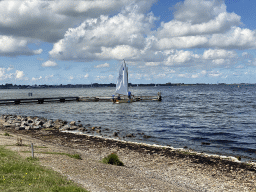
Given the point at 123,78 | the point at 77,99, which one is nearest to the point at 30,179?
the point at 123,78

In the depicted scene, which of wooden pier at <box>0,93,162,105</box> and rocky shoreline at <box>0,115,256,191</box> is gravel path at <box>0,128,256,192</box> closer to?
rocky shoreline at <box>0,115,256,191</box>

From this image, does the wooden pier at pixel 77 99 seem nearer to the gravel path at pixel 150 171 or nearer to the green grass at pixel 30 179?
the gravel path at pixel 150 171

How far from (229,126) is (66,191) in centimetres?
2790

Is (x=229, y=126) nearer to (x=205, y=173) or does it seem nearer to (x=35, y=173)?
(x=205, y=173)

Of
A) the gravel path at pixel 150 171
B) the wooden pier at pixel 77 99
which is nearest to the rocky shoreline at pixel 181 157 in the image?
the gravel path at pixel 150 171

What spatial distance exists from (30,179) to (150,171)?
7630 mm

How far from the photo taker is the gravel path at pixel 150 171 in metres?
10.5

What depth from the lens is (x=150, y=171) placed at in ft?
46.7

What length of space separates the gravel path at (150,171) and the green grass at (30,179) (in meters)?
0.77

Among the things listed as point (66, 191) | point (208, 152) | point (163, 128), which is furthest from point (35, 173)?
point (163, 128)

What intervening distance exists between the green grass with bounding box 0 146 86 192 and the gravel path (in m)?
0.77

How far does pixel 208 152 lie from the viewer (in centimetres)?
1917

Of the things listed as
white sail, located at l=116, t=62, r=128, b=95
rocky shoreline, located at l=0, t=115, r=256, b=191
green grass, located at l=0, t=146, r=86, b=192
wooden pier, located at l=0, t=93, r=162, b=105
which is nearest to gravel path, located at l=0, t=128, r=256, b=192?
rocky shoreline, located at l=0, t=115, r=256, b=191

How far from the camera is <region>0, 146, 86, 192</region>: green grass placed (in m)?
8.42
